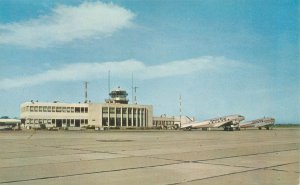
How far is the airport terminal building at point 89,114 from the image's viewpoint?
476ft

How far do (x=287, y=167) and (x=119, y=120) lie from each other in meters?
146

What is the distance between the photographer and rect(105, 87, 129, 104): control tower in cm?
16360

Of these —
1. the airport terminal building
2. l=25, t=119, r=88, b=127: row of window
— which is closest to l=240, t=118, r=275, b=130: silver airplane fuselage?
the airport terminal building

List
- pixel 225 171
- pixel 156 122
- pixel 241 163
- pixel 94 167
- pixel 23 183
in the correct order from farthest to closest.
→ pixel 156 122 < pixel 241 163 < pixel 94 167 < pixel 225 171 < pixel 23 183

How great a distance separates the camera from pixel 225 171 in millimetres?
14109

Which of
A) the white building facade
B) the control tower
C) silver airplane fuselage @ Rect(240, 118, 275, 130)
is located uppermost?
the control tower

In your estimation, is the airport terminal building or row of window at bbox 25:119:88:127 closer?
row of window at bbox 25:119:88:127

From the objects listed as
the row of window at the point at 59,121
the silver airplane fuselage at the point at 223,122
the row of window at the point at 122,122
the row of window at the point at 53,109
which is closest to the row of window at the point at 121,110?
the row of window at the point at 122,122

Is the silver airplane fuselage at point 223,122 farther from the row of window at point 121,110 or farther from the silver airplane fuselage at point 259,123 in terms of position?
the row of window at point 121,110

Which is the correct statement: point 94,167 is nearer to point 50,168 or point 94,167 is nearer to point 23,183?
point 50,168

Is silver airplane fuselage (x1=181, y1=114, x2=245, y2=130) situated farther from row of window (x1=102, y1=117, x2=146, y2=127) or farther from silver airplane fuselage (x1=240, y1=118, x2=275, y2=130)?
row of window (x1=102, y1=117, x2=146, y2=127)

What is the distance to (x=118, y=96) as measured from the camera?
6467 inches

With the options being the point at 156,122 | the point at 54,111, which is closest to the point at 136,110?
the point at 156,122

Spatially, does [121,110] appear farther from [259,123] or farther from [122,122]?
[259,123]
